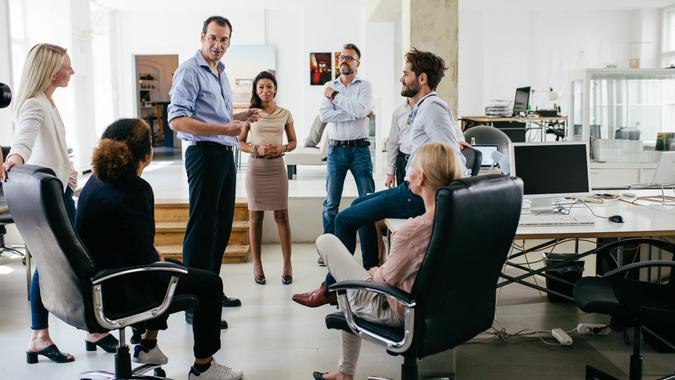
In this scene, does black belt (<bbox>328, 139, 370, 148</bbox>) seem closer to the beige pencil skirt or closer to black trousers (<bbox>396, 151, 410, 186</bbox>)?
black trousers (<bbox>396, 151, 410, 186</bbox>)

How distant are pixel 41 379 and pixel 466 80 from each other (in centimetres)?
1161

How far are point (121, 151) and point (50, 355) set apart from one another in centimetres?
130

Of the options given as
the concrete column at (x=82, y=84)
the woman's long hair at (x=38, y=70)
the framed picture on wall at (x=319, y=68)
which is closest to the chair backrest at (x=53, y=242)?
the woman's long hair at (x=38, y=70)

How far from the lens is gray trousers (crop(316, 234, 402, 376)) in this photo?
2.29m

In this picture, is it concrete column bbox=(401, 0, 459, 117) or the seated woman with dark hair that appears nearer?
the seated woman with dark hair

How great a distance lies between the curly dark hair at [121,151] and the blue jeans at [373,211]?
126 cm

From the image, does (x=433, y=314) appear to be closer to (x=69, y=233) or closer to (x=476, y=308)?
(x=476, y=308)

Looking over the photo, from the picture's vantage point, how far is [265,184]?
15.1 feet

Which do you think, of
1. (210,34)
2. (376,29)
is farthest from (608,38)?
(210,34)

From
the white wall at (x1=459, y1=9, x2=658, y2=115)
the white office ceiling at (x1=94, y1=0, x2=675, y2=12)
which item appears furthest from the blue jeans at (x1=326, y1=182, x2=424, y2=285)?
the white wall at (x1=459, y1=9, x2=658, y2=115)

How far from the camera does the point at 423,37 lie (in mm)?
5824

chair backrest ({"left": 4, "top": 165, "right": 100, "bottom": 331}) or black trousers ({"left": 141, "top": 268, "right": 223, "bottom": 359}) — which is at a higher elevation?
chair backrest ({"left": 4, "top": 165, "right": 100, "bottom": 331})

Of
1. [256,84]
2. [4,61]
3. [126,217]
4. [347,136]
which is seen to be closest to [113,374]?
[126,217]

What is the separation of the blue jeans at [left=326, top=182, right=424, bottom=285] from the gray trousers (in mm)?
785
